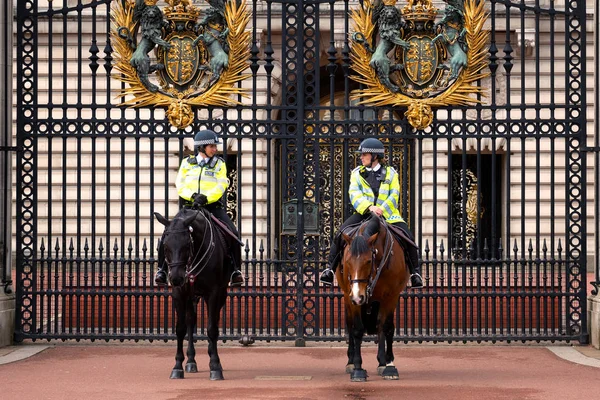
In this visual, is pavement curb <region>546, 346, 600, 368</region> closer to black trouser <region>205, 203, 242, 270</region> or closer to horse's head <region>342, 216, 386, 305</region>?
horse's head <region>342, 216, 386, 305</region>

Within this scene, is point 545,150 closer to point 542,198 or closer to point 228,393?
point 542,198

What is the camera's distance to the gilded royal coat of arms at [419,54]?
16.5 meters

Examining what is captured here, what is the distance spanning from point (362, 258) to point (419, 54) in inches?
179

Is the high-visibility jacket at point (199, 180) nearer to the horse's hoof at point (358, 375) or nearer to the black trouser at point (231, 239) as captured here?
the black trouser at point (231, 239)

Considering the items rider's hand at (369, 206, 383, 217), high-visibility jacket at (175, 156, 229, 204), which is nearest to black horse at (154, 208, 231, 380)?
high-visibility jacket at (175, 156, 229, 204)

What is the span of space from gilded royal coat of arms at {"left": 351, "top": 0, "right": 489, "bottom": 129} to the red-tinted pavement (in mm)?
3351

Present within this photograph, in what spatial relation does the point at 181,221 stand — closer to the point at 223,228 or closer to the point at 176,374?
the point at 223,228

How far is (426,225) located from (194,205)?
1316 centimetres

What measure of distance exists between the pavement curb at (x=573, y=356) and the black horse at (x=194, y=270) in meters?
4.57

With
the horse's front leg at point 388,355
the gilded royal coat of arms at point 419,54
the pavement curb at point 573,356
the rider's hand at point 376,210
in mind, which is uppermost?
the gilded royal coat of arms at point 419,54

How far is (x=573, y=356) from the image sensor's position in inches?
619

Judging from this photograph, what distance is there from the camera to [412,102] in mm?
16594

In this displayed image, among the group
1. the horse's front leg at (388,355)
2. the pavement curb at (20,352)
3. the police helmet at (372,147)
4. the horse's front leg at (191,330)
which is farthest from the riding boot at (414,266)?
the pavement curb at (20,352)

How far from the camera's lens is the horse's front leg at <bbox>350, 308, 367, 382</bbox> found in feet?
44.1
